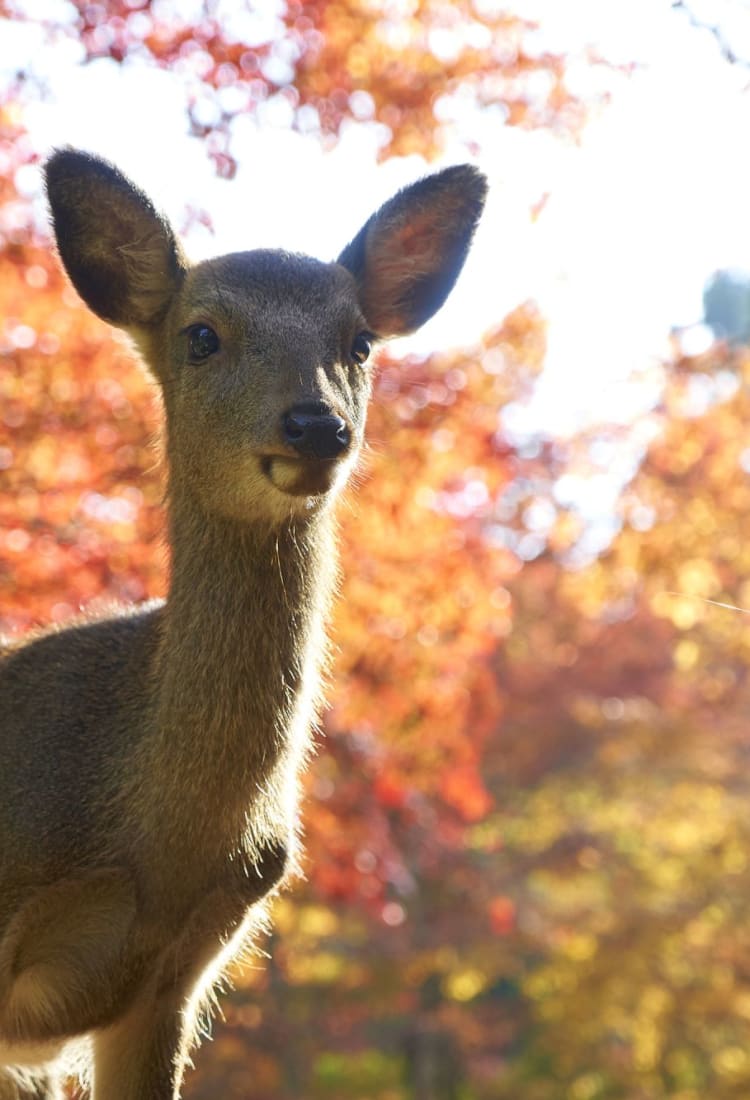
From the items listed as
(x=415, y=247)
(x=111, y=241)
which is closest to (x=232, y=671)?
(x=111, y=241)

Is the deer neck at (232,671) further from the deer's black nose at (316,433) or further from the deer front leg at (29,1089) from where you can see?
the deer front leg at (29,1089)

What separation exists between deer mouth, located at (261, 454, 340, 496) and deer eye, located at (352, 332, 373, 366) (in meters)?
0.62

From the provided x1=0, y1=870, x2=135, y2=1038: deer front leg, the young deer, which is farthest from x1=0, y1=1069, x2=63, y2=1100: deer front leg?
x1=0, y1=870, x2=135, y2=1038: deer front leg

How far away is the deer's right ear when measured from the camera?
350cm

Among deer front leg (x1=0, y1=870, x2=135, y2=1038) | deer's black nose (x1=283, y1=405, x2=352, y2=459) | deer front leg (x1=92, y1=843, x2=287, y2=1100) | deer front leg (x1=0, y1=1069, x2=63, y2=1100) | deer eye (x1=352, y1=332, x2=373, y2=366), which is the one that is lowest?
deer front leg (x1=0, y1=1069, x2=63, y2=1100)

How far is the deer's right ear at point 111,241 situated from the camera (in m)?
3.50

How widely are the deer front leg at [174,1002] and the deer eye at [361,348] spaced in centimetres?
132

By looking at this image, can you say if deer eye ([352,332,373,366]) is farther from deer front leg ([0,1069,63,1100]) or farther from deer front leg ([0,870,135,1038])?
deer front leg ([0,1069,63,1100])

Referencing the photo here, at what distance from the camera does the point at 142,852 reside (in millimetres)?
3182

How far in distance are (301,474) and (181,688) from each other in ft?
2.26

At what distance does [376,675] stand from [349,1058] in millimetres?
9040

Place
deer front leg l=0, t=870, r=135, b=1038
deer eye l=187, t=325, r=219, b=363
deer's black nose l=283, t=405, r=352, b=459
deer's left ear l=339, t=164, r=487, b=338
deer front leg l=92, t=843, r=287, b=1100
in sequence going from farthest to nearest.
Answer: deer's left ear l=339, t=164, r=487, b=338 → deer eye l=187, t=325, r=219, b=363 → deer front leg l=92, t=843, r=287, b=1100 → deer front leg l=0, t=870, r=135, b=1038 → deer's black nose l=283, t=405, r=352, b=459

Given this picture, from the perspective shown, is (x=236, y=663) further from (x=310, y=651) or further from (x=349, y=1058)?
(x=349, y=1058)

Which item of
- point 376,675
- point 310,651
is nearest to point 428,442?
point 376,675
